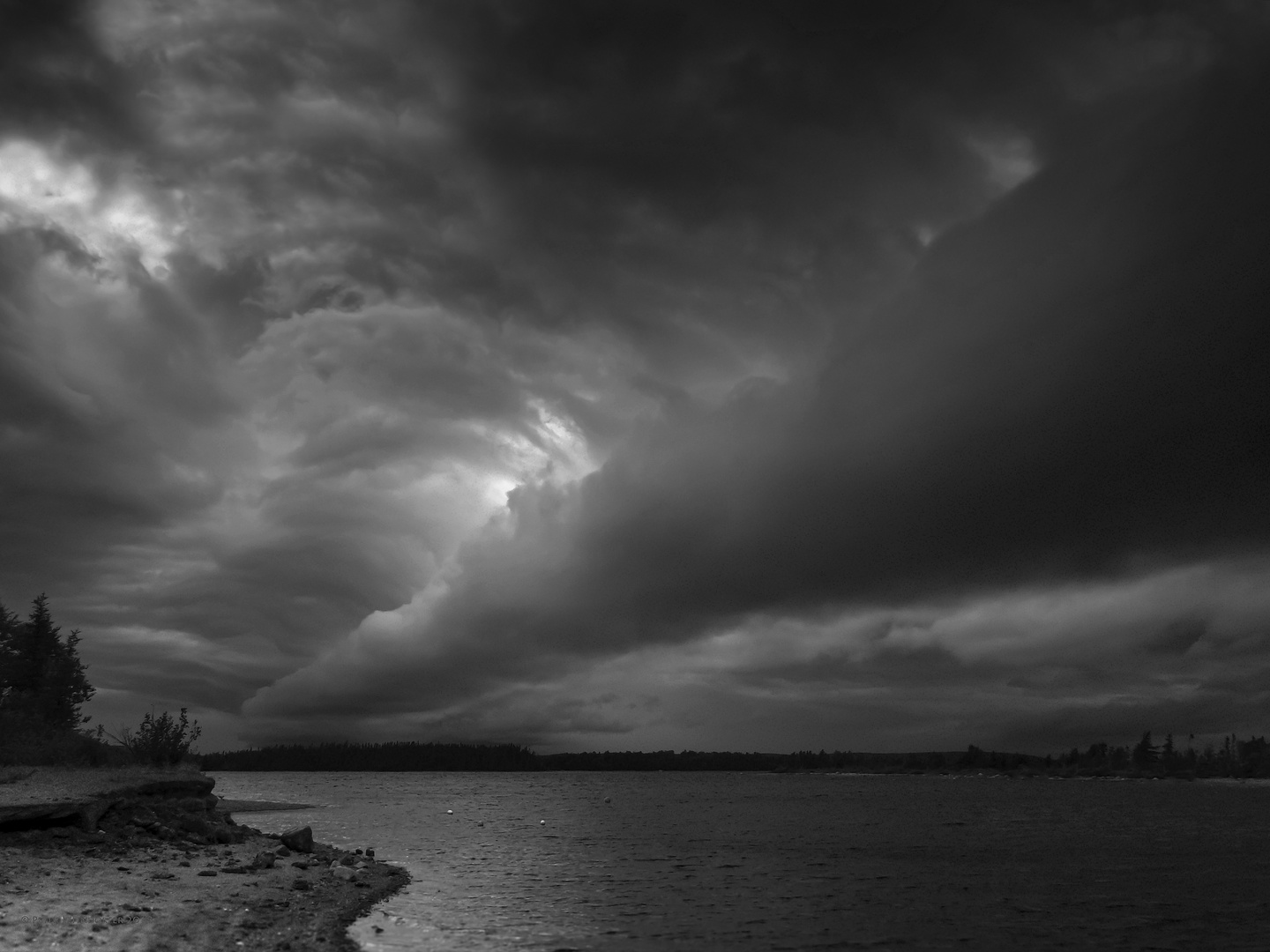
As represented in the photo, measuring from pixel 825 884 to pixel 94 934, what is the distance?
119 ft

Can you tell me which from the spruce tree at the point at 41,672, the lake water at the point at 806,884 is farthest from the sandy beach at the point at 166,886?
the spruce tree at the point at 41,672

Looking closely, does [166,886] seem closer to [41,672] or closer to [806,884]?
[806,884]

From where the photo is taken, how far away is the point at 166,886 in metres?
30.2

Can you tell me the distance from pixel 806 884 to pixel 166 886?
103ft

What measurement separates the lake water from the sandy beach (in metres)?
2.27

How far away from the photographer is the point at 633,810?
131 meters

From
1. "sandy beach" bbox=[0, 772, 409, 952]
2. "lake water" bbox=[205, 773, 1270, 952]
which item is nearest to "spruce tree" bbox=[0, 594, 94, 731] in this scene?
"lake water" bbox=[205, 773, 1270, 952]

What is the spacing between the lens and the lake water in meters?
33.7

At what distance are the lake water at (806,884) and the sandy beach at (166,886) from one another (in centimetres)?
227

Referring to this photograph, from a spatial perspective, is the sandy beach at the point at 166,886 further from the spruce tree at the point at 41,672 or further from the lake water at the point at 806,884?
the spruce tree at the point at 41,672

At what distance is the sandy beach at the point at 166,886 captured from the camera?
23.7m

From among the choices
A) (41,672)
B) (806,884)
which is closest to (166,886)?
(806,884)

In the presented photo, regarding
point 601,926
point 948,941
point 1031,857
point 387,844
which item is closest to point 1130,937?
point 948,941

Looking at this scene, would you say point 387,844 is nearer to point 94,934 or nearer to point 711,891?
point 711,891
